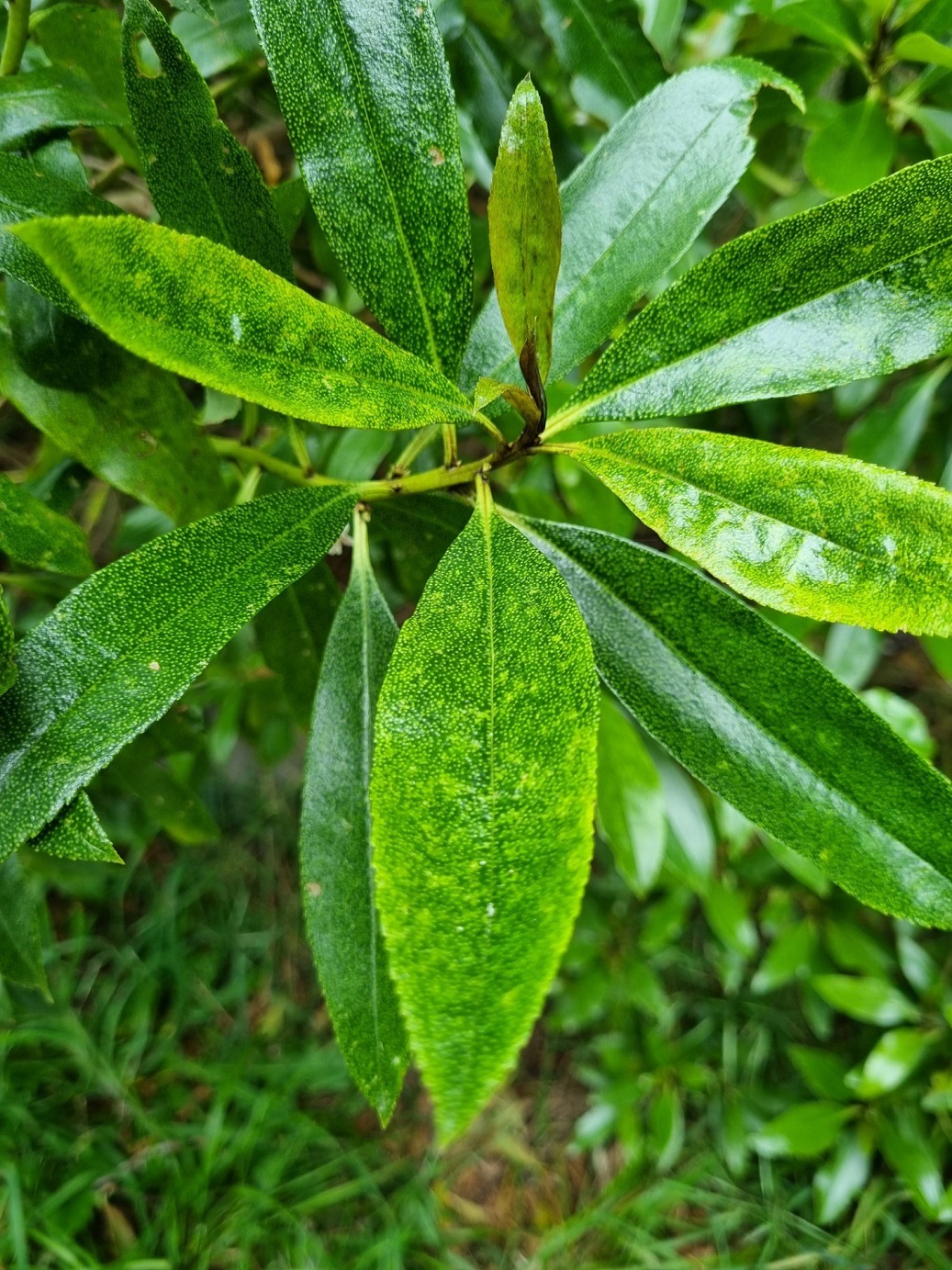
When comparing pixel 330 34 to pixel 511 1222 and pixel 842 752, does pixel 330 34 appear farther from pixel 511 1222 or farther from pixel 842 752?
pixel 511 1222

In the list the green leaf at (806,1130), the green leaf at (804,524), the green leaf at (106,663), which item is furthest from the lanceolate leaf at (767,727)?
the green leaf at (806,1130)

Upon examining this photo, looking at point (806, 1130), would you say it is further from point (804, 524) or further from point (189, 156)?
point (189, 156)

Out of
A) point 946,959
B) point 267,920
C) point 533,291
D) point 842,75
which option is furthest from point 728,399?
point 267,920

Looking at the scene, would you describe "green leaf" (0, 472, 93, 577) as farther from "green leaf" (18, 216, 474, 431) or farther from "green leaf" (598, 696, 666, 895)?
"green leaf" (598, 696, 666, 895)

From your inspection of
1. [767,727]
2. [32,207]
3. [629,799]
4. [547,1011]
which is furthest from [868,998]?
[32,207]

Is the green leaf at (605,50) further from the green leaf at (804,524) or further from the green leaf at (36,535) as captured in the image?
the green leaf at (36,535)

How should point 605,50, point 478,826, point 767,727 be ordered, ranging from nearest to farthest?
point 478,826
point 767,727
point 605,50

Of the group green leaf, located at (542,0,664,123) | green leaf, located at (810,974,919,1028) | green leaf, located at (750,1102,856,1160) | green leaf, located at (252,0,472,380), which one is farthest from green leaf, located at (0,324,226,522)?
green leaf, located at (750,1102,856,1160)
